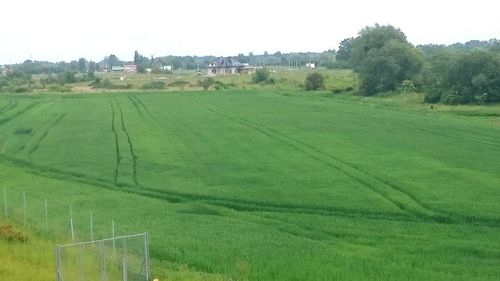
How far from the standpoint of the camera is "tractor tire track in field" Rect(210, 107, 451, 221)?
27828mm

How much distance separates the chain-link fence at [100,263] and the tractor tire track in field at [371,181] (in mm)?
12001

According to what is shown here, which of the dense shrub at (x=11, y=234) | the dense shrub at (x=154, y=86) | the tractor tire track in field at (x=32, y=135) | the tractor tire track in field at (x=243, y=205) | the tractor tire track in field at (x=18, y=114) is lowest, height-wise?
the dense shrub at (x=154, y=86)

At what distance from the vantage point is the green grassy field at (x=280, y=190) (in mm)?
21203

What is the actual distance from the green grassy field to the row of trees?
16252 mm

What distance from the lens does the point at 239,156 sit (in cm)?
4388

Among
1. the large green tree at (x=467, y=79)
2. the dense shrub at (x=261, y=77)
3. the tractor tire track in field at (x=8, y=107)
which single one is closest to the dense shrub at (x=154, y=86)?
the dense shrub at (x=261, y=77)

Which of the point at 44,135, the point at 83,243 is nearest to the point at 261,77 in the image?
the point at 44,135

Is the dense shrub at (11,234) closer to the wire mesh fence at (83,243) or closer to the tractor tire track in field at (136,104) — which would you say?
the wire mesh fence at (83,243)

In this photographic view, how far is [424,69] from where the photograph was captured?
330 ft

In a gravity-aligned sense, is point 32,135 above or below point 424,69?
below

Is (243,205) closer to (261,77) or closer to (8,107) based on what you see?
(8,107)

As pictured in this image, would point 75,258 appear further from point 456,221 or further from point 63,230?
point 456,221

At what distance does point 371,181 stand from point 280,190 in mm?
4483

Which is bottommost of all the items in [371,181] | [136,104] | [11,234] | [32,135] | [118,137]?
[136,104]
